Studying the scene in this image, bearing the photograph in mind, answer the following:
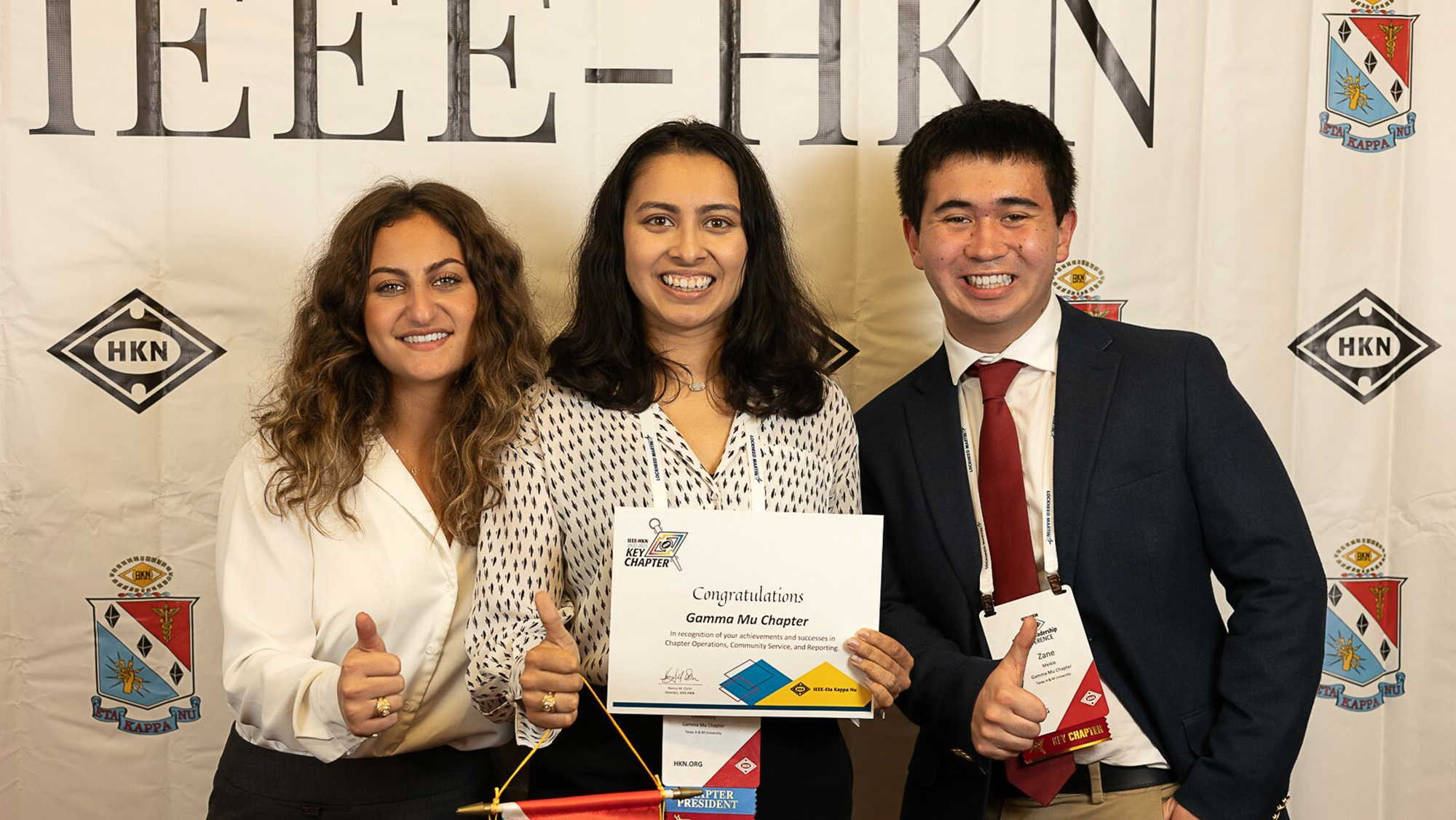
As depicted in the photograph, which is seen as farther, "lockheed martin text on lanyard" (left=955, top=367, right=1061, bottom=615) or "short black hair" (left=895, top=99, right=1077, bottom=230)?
"short black hair" (left=895, top=99, right=1077, bottom=230)

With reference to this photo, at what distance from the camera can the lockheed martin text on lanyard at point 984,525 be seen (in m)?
1.79

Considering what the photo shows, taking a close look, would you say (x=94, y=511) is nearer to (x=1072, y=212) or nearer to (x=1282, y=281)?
(x=1072, y=212)

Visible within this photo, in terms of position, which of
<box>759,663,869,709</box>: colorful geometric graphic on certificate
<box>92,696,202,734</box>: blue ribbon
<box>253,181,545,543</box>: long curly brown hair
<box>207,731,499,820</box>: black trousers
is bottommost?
<box>92,696,202,734</box>: blue ribbon

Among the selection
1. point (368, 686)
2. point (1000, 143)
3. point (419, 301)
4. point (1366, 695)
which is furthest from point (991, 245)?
point (1366, 695)

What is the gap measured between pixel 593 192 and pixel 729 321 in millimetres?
804

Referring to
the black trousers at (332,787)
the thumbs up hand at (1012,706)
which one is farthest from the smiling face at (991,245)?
the black trousers at (332,787)

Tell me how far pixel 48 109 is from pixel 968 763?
255cm

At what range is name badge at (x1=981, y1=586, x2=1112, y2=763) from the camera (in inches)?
67.1

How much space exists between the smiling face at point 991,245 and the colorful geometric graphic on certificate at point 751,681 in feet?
2.47

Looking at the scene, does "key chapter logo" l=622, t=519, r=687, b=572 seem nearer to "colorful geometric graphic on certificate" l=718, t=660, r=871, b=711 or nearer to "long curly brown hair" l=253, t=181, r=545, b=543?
"colorful geometric graphic on certificate" l=718, t=660, r=871, b=711

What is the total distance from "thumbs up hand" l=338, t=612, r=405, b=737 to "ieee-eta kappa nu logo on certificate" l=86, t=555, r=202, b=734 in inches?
47.1

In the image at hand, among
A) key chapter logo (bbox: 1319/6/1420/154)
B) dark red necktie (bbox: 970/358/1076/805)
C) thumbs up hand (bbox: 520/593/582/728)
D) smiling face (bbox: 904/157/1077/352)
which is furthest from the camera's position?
key chapter logo (bbox: 1319/6/1420/154)

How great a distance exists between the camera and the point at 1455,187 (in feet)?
8.53
